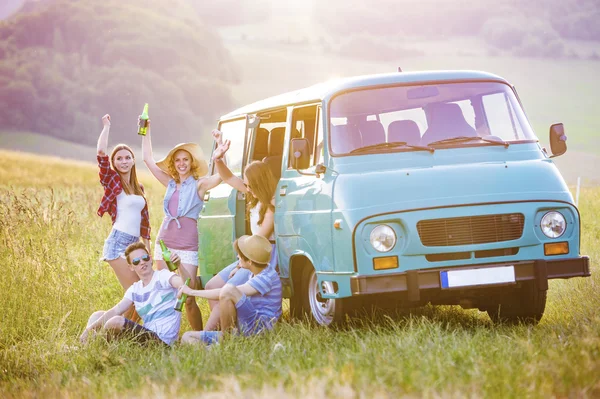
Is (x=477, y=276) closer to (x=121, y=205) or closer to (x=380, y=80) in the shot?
(x=380, y=80)

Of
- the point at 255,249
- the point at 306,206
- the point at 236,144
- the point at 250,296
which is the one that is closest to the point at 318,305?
the point at 250,296

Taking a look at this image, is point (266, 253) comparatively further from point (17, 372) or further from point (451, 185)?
point (17, 372)

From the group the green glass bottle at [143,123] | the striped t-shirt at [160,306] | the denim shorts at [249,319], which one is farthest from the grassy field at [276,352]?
the green glass bottle at [143,123]

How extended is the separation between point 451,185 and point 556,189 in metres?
0.87

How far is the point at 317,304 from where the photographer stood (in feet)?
27.5

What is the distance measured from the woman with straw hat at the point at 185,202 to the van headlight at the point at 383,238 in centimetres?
254

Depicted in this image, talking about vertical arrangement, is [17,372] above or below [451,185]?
below

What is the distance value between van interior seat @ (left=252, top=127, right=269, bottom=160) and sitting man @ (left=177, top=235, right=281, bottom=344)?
5.64 feet

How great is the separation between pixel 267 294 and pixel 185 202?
62.9 inches

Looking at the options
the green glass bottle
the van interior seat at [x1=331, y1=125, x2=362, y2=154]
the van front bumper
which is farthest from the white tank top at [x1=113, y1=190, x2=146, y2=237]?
the van front bumper

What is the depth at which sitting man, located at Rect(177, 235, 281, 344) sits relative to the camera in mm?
8141

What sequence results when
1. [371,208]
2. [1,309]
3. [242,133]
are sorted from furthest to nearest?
[242,133]
[1,309]
[371,208]

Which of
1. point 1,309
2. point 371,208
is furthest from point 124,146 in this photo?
point 371,208

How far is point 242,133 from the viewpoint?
10195 mm
